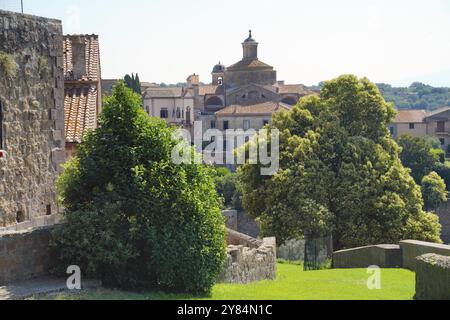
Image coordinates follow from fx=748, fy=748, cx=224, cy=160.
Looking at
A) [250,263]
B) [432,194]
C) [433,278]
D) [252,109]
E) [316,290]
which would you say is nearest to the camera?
[433,278]

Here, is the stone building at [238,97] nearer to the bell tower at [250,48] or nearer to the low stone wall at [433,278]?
the bell tower at [250,48]

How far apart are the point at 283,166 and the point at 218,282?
15.3 metres

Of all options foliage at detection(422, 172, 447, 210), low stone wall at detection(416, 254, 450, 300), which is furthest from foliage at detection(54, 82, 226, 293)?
foliage at detection(422, 172, 447, 210)

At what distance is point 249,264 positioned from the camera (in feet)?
61.6

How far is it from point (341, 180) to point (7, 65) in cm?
1833

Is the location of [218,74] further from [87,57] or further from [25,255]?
[25,255]

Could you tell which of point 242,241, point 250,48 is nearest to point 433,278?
point 242,241

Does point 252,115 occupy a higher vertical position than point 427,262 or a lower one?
higher

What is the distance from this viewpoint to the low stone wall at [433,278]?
13.4m

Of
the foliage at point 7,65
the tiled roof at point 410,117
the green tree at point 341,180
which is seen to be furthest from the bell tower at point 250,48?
the foliage at point 7,65

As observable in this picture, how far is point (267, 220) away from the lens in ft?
99.1

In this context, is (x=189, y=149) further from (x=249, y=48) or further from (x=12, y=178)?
(x=249, y=48)

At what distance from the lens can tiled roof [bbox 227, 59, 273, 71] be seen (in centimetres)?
10381

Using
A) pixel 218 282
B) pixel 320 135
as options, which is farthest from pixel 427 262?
pixel 320 135
